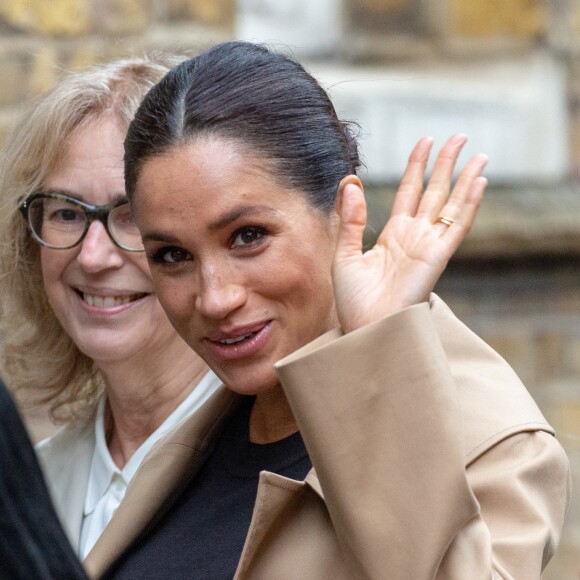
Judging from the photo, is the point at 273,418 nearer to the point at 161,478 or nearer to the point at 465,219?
the point at 161,478

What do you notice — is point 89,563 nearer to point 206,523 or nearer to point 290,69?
point 206,523

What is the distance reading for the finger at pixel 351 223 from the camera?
192 centimetres

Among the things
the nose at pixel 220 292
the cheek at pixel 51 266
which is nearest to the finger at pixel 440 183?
the nose at pixel 220 292

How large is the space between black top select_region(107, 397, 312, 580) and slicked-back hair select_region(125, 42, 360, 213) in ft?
1.43

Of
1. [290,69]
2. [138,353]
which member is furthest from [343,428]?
[138,353]

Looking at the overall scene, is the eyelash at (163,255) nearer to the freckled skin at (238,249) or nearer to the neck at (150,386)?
the freckled skin at (238,249)

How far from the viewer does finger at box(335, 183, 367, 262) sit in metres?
1.92

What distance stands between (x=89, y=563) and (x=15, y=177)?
1.01 meters

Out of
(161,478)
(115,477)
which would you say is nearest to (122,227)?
(115,477)

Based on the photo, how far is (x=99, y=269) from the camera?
2844 mm

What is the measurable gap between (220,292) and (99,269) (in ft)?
2.74

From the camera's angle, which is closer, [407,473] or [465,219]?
[407,473]

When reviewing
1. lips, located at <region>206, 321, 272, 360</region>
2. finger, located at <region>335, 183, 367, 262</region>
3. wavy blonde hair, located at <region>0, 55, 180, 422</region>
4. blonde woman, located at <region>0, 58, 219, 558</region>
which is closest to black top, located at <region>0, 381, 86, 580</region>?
finger, located at <region>335, 183, 367, 262</region>

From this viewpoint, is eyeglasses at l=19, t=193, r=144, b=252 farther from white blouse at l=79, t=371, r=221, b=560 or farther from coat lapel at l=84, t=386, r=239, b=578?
coat lapel at l=84, t=386, r=239, b=578
